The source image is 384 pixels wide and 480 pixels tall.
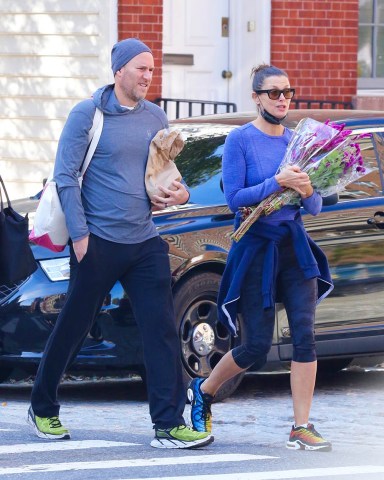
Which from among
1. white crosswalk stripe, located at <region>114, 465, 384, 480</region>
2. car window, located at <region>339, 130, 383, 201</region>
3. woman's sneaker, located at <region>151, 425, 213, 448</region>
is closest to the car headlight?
woman's sneaker, located at <region>151, 425, 213, 448</region>

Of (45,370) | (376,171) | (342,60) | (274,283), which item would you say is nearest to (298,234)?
(274,283)

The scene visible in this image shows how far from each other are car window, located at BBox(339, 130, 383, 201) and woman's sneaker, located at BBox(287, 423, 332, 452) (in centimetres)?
227

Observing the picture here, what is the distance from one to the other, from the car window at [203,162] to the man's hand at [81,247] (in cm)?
193

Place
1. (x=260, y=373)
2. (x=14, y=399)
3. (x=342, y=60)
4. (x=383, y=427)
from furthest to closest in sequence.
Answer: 1. (x=342, y=60)
2. (x=260, y=373)
3. (x=14, y=399)
4. (x=383, y=427)

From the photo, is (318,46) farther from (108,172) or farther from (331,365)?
(108,172)

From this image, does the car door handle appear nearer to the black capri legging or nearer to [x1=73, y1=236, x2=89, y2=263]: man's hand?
the black capri legging

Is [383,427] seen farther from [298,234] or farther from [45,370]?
[45,370]

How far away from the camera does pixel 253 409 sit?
27.8 feet

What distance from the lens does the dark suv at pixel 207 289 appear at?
823cm

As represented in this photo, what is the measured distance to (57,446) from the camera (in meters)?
7.00

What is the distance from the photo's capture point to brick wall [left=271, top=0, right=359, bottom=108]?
50.9ft

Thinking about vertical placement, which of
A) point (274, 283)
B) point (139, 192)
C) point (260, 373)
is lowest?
point (260, 373)

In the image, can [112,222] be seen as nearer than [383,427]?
Yes

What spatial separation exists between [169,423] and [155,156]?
1256 mm
